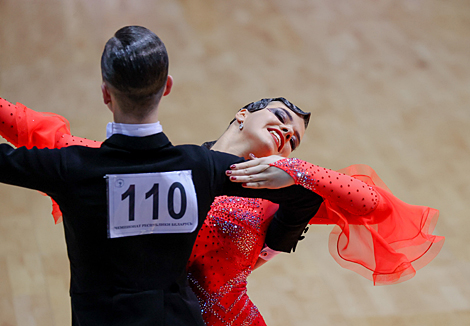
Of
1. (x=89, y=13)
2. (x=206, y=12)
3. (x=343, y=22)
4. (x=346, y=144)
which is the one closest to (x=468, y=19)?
(x=343, y=22)

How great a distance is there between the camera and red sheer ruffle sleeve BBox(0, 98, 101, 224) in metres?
1.58

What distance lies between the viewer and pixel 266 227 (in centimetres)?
174

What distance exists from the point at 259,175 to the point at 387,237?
0.54 meters

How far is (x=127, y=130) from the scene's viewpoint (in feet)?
3.86

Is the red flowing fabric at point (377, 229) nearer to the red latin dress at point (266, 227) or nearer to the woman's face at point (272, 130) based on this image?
the red latin dress at point (266, 227)

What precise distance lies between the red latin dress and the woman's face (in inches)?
7.8

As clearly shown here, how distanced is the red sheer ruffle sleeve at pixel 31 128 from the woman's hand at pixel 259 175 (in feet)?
2.12

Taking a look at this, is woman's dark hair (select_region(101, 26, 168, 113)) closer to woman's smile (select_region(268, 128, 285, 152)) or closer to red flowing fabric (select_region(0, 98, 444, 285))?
red flowing fabric (select_region(0, 98, 444, 285))

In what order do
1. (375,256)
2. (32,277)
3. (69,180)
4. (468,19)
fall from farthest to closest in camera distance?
1. (468,19)
2. (32,277)
3. (375,256)
4. (69,180)

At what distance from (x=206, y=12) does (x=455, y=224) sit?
2.39 m

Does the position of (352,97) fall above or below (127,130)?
below

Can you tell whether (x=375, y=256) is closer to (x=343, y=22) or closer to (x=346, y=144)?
(x=346, y=144)

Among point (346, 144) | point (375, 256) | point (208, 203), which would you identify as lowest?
point (346, 144)

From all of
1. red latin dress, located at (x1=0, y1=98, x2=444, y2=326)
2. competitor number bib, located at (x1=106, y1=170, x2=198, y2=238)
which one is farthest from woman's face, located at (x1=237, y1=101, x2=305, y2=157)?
competitor number bib, located at (x1=106, y1=170, x2=198, y2=238)
